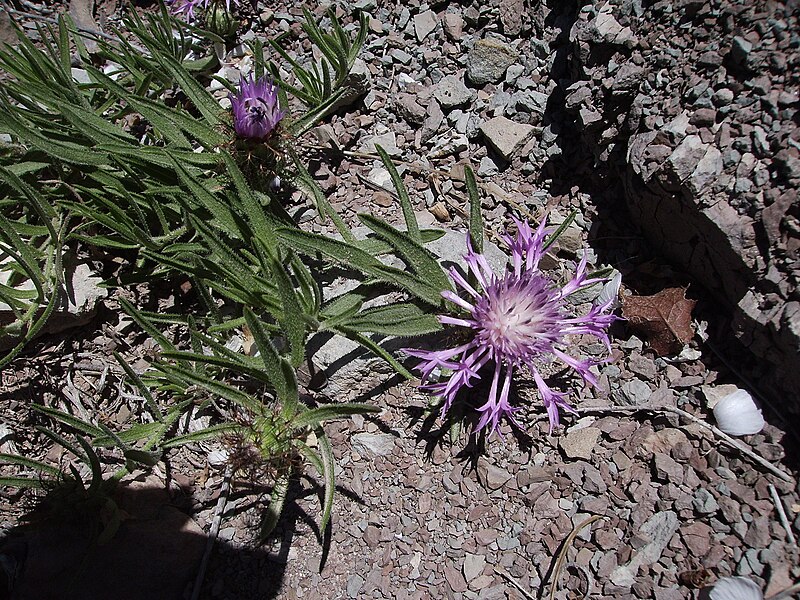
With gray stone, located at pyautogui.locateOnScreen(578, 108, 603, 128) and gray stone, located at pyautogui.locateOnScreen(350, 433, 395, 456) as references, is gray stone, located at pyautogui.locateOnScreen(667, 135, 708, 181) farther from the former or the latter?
gray stone, located at pyautogui.locateOnScreen(350, 433, 395, 456)

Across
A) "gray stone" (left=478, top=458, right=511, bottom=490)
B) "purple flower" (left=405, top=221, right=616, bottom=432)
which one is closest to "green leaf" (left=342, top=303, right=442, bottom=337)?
"purple flower" (left=405, top=221, right=616, bottom=432)

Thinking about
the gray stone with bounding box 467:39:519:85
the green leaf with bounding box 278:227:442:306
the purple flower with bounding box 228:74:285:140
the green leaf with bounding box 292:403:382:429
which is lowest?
the green leaf with bounding box 292:403:382:429

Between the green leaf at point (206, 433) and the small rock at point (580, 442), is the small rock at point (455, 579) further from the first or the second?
the green leaf at point (206, 433)

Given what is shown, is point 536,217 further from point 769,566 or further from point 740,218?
point 769,566

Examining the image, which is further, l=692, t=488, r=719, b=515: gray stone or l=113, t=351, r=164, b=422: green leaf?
l=113, t=351, r=164, b=422: green leaf

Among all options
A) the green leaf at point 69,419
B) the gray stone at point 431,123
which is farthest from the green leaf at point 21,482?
the gray stone at point 431,123

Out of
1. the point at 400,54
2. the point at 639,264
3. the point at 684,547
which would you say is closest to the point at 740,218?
the point at 639,264
